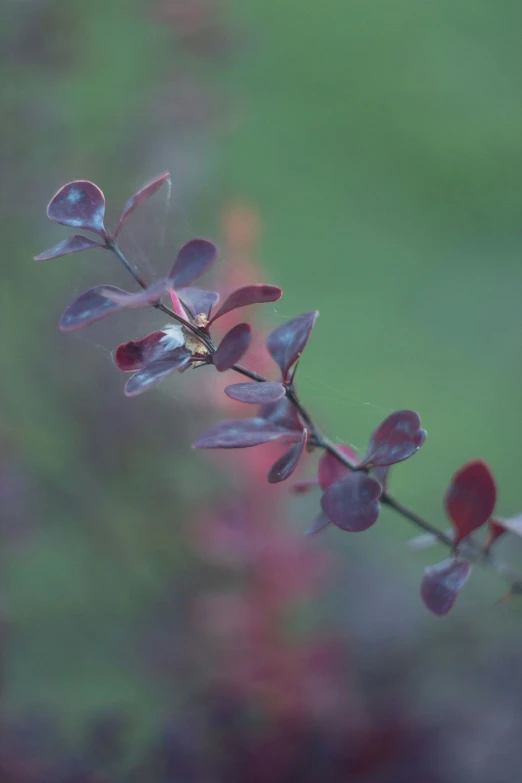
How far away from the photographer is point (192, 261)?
18.8 inches

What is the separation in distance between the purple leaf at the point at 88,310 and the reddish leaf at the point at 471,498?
0.32 meters

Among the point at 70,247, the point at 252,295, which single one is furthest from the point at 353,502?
the point at 70,247

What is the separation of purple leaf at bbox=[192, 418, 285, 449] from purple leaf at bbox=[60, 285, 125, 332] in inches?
4.4

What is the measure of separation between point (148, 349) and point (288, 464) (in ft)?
0.43

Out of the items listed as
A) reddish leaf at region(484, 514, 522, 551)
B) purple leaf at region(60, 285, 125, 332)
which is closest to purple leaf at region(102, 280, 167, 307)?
purple leaf at region(60, 285, 125, 332)

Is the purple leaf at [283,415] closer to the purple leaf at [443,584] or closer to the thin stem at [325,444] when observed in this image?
the thin stem at [325,444]

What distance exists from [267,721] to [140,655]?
1.65 feet

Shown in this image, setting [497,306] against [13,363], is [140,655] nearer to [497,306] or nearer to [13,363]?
[13,363]

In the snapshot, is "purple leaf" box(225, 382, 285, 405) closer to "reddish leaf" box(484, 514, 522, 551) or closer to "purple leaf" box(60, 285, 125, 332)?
"purple leaf" box(60, 285, 125, 332)

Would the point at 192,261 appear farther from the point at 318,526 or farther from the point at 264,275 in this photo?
the point at 264,275

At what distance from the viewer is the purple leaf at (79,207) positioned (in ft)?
1.70

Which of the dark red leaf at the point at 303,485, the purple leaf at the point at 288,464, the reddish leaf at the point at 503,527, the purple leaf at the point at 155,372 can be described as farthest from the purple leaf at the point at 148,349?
the reddish leaf at the point at 503,527

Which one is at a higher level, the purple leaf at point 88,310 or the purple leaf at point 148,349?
the purple leaf at point 88,310

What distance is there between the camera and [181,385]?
1567 millimetres
